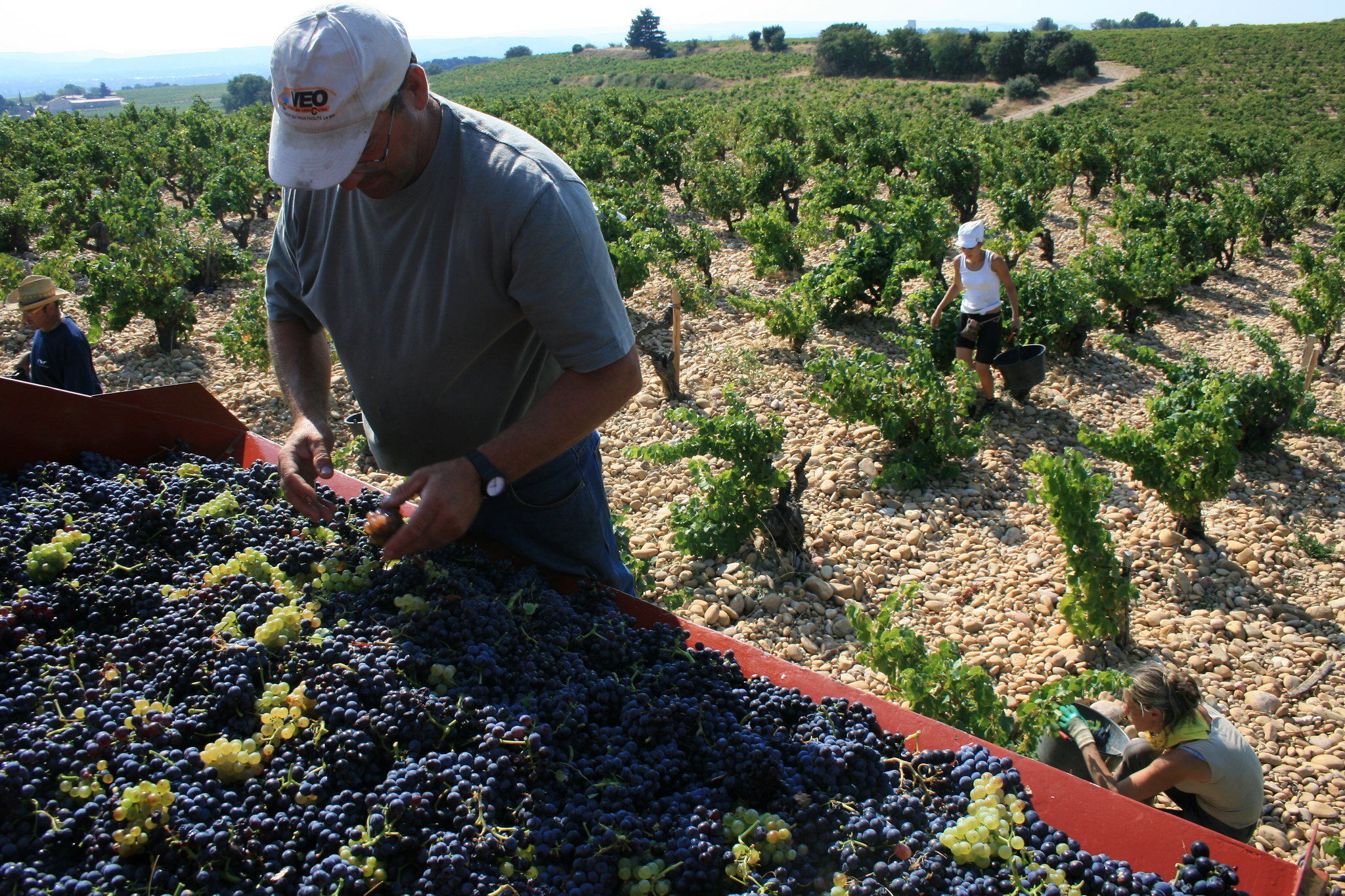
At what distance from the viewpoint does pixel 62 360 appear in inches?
207

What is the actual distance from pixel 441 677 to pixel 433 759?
0.20 meters

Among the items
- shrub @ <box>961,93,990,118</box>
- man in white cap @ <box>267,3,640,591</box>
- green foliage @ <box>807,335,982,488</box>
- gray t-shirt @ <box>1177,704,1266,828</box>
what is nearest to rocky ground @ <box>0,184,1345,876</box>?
green foliage @ <box>807,335,982,488</box>

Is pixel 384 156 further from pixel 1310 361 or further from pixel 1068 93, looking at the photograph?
pixel 1068 93

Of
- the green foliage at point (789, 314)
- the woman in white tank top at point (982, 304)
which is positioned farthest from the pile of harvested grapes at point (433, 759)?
the green foliage at point (789, 314)

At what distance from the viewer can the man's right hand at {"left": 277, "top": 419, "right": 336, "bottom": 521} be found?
7.29 ft

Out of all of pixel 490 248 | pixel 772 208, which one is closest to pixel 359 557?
pixel 490 248

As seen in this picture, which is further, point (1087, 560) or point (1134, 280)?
point (1134, 280)

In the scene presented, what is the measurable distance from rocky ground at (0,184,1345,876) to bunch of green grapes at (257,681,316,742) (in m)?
2.60

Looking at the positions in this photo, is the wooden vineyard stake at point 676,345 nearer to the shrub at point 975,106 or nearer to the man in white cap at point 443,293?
the man in white cap at point 443,293

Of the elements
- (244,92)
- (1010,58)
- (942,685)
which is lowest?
(942,685)

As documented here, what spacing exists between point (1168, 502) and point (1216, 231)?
27.6 feet

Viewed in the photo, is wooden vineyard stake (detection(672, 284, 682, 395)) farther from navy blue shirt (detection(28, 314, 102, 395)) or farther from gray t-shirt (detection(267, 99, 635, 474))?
gray t-shirt (detection(267, 99, 635, 474))

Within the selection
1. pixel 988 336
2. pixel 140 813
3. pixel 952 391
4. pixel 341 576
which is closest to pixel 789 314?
pixel 952 391

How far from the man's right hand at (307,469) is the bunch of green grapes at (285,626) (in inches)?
15.3
